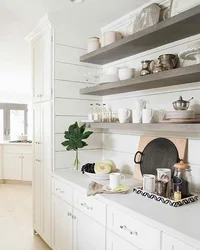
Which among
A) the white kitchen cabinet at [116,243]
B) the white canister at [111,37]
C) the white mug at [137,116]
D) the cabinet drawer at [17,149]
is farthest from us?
the cabinet drawer at [17,149]

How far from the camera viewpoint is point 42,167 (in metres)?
2.71

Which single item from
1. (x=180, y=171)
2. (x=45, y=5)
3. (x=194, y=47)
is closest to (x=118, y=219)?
(x=180, y=171)

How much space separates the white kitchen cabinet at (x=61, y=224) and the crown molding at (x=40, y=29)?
1.76 meters

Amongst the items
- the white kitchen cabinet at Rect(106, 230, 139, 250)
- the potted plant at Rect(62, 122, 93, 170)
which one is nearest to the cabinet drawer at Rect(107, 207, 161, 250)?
the white kitchen cabinet at Rect(106, 230, 139, 250)

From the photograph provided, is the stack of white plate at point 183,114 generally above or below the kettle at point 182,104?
below

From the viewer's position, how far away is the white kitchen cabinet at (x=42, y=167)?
2551 millimetres

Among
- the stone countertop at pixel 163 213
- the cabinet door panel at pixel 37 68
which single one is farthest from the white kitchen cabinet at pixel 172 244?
the cabinet door panel at pixel 37 68

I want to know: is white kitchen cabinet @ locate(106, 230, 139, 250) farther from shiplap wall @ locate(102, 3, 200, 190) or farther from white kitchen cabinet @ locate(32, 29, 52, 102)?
white kitchen cabinet @ locate(32, 29, 52, 102)

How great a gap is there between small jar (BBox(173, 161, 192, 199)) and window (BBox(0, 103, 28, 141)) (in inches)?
285

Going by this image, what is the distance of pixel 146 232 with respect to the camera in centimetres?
131

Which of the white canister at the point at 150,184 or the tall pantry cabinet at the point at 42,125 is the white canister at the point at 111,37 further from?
the white canister at the point at 150,184

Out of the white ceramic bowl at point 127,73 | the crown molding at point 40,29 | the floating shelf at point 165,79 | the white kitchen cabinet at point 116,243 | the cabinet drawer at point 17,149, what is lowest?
the white kitchen cabinet at point 116,243

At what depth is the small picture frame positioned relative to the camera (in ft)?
5.13

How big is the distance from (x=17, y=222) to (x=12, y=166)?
7.56ft
